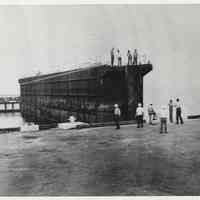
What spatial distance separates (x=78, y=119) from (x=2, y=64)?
35.7 ft

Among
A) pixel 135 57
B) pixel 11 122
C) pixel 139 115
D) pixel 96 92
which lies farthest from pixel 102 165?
pixel 11 122

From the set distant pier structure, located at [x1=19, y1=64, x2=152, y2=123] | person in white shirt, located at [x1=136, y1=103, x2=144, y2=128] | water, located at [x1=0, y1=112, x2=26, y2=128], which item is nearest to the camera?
person in white shirt, located at [x1=136, y1=103, x2=144, y2=128]

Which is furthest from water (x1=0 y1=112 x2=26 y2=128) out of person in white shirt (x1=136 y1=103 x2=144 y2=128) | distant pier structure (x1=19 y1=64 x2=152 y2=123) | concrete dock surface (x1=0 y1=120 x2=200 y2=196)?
concrete dock surface (x1=0 y1=120 x2=200 y2=196)

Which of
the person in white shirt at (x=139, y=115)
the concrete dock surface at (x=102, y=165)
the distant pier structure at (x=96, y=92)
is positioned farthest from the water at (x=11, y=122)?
the concrete dock surface at (x=102, y=165)

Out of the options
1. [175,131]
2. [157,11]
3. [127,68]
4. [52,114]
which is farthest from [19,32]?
[52,114]

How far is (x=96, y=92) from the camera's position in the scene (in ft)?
57.3

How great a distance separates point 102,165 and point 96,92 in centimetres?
1080

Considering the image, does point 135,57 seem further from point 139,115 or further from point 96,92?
point 139,115

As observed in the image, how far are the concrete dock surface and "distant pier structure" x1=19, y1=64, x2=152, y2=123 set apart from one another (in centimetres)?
676

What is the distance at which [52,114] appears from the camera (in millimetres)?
25703

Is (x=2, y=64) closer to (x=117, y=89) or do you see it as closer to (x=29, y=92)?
(x=117, y=89)

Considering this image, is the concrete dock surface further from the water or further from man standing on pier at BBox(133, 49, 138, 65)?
the water

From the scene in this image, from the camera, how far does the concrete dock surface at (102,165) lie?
5.86 m

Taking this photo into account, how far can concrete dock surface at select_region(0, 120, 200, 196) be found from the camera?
5.86 metres
